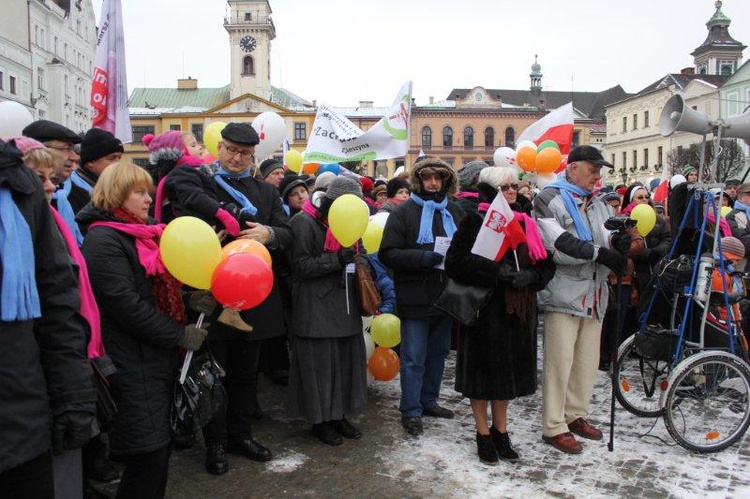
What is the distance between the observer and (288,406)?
16.1 ft

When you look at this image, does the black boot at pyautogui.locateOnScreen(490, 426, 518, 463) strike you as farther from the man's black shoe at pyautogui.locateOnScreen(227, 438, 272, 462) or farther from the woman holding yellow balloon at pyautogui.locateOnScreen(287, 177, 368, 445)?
the man's black shoe at pyautogui.locateOnScreen(227, 438, 272, 462)

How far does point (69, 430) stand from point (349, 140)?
616 cm

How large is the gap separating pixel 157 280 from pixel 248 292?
494 mm

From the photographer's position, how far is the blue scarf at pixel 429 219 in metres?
5.14

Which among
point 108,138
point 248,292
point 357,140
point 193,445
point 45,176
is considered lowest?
point 193,445

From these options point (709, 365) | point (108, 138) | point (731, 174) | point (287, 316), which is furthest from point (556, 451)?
point (731, 174)

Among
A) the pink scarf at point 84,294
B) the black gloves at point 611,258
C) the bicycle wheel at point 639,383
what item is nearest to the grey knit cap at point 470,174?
the black gloves at point 611,258

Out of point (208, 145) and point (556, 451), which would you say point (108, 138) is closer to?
point (208, 145)

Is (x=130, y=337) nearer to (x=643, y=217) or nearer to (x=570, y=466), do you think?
(x=570, y=466)

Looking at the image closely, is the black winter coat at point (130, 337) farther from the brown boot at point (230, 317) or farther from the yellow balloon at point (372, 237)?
the yellow balloon at point (372, 237)

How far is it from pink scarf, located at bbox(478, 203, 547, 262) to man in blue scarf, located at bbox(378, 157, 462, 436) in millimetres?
694

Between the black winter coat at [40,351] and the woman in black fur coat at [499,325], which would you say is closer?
the black winter coat at [40,351]

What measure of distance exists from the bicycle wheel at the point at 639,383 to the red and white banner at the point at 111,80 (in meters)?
4.94

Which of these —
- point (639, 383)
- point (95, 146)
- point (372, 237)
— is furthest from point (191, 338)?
point (639, 383)
